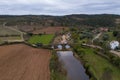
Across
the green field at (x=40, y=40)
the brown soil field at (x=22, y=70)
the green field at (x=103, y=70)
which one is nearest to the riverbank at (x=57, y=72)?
the brown soil field at (x=22, y=70)

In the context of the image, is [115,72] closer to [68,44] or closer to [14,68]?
[14,68]

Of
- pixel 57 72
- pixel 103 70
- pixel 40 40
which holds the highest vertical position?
pixel 57 72

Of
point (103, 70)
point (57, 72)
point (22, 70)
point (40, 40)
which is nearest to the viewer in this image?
point (57, 72)

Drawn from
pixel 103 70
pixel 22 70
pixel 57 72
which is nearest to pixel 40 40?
pixel 22 70

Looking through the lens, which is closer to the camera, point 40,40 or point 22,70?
point 22,70

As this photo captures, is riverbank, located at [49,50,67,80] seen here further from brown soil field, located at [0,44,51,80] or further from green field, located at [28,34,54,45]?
green field, located at [28,34,54,45]

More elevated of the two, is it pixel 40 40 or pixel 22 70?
pixel 22 70

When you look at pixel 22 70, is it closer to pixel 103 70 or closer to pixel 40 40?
pixel 103 70

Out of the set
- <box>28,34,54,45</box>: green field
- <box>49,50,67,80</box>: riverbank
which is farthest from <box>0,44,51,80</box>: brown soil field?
<box>28,34,54,45</box>: green field

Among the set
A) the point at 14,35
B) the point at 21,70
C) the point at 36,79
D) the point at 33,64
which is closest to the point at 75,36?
the point at 14,35

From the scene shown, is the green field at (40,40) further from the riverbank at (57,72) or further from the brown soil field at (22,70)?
the riverbank at (57,72)

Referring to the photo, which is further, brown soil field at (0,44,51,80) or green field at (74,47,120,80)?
green field at (74,47,120,80)
